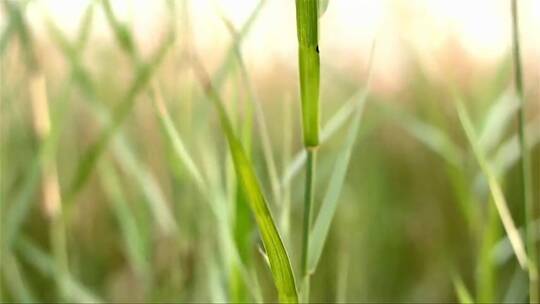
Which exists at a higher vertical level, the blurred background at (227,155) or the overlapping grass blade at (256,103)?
the overlapping grass blade at (256,103)

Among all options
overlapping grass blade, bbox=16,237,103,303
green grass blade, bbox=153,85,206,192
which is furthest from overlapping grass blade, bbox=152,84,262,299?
overlapping grass blade, bbox=16,237,103,303

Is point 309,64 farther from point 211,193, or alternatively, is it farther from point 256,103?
point 211,193

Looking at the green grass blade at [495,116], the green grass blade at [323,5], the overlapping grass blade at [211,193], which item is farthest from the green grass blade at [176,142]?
the green grass blade at [495,116]

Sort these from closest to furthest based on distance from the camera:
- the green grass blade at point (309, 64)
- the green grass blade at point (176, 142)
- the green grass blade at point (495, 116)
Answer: the green grass blade at point (309, 64) → the green grass blade at point (176, 142) → the green grass blade at point (495, 116)

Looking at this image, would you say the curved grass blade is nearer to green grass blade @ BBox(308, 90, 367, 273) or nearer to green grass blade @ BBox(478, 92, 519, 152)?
green grass blade @ BBox(308, 90, 367, 273)

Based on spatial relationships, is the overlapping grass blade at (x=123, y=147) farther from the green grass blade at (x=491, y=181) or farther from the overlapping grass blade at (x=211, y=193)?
the green grass blade at (x=491, y=181)
